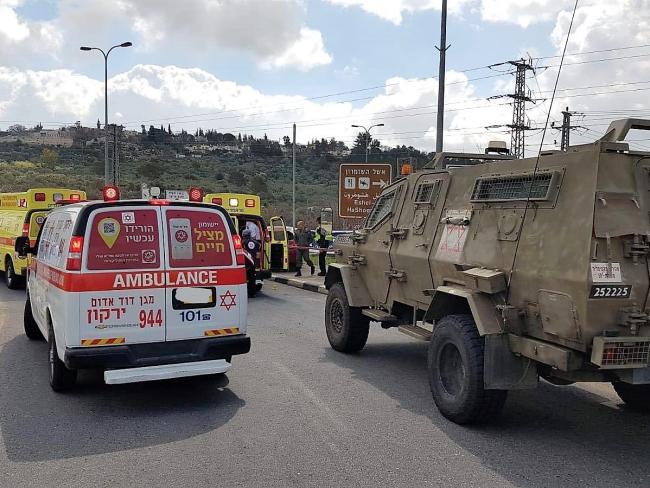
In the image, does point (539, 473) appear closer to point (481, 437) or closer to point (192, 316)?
point (481, 437)

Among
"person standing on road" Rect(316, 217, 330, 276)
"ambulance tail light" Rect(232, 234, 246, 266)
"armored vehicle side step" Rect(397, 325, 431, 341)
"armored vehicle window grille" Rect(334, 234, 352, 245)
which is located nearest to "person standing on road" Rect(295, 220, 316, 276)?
"person standing on road" Rect(316, 217, 330, 276)

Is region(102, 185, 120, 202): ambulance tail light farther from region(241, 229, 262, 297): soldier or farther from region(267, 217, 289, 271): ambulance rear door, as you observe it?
region(267, 217, 289, 271): ambulance rear door

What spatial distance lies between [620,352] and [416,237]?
2.82 m

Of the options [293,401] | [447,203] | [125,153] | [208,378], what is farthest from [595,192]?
[125,153]

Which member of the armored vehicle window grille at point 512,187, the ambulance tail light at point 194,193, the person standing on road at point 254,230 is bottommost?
the person standing on road at point 254,230

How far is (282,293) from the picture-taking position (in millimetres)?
15336

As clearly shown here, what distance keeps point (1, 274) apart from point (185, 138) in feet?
296

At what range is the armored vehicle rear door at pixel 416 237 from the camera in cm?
652

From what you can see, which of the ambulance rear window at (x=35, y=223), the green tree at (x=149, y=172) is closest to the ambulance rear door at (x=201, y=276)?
the ambulance rear window at (x=35, y=223)

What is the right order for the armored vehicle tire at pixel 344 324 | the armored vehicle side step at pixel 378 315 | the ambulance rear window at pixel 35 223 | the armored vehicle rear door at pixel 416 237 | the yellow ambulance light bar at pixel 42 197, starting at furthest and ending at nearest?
the yellow ambulance light bar at pixel 42 197
the ambulance rear window at pixel 35 223
the armored vehicle tire at pixel 344 324
the armored vehicle side step at pixel 378 315
the armored vehicle rear door at pixel 416 237

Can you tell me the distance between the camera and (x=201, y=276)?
6.01 meters

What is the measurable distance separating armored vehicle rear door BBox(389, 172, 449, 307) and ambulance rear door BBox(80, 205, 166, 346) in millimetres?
2628

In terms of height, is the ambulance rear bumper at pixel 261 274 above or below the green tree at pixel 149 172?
below

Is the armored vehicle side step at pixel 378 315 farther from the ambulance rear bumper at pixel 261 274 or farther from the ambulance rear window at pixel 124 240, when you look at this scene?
the ambulance rear bumper at pixel 261 274
